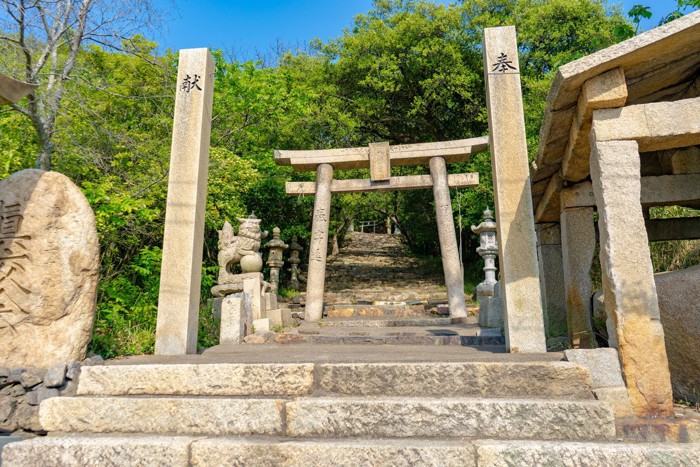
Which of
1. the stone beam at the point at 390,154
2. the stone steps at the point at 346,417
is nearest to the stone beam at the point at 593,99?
the stone steps at the point at 346,417

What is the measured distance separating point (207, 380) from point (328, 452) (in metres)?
A: 1.11

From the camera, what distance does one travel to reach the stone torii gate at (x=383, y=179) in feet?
30.0

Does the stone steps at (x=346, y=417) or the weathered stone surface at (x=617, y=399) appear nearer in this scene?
the stone steps at (x=346, y=417)

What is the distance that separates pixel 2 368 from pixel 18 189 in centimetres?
150

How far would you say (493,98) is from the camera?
436 centimetres

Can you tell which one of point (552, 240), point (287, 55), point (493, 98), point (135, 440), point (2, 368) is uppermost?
point (287, 55)

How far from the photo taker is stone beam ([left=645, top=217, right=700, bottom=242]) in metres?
6.12

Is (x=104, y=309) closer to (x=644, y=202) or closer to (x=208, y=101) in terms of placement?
(x=208, y=101)

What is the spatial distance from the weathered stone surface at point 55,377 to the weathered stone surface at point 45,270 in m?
0.21

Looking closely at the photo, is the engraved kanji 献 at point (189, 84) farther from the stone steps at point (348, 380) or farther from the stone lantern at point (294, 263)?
the stone lantern at point (294, 263)

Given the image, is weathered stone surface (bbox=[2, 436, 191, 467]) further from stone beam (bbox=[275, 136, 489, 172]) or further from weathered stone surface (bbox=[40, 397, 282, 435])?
stone beam (bbox=[275, 136, 489, 172])

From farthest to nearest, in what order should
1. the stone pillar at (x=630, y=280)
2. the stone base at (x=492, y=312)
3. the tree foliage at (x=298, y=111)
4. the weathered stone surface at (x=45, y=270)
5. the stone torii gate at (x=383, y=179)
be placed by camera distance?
the stone torii gate at (x=383, y=179) < the tree foliage at (x=298, y=111) < the stone base at (x=492, y=312) < the weathered stone surface at (x=45, y=270) < the stone pillar at (x=630, y=280)

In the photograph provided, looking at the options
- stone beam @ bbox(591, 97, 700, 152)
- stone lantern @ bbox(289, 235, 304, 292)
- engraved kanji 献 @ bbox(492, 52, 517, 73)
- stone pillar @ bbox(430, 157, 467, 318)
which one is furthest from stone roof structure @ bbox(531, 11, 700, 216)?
stone lantern @ bbox(289, 235, 304, 292)

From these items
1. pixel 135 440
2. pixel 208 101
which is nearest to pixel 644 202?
pixel 208 101
